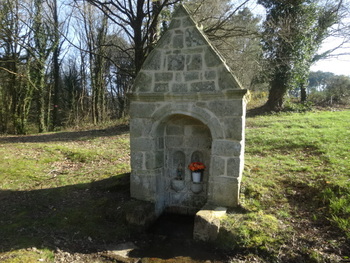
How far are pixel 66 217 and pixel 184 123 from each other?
2942 mm

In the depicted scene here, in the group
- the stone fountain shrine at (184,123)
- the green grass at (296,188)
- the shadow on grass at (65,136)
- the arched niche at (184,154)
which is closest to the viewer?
the green grass at (296,188)

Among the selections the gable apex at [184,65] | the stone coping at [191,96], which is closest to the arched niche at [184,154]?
the stone coping at [191,96]

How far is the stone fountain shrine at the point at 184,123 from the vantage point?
423 centimetres

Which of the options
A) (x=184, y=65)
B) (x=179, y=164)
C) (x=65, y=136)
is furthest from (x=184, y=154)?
(x=65, y=136)

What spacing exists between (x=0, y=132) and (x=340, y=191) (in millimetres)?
17377

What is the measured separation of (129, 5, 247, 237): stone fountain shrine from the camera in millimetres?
4234

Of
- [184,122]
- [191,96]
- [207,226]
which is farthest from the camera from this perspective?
[184,122]

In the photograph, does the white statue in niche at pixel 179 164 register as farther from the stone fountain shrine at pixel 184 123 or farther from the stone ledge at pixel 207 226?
the stone ledge at pixel 207 226

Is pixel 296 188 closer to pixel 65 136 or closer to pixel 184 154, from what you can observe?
pixel 184 154

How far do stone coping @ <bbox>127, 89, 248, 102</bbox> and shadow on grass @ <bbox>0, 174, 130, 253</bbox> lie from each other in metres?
2.17

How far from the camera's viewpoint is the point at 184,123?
5074 mm

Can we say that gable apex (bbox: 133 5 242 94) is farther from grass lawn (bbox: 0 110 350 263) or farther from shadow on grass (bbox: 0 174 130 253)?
shadow on grass (bbox: 0 174 130 253)

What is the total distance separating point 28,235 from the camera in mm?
3830

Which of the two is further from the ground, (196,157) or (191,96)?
(191,96)
